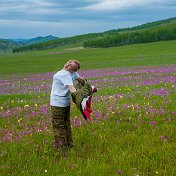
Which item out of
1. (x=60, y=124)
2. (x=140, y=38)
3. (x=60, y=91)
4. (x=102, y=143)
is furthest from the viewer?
(x=140, y=38)

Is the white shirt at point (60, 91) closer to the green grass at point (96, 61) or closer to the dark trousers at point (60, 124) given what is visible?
the dark trousers at point (60, 124)

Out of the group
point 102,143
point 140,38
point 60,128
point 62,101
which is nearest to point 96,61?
point 102,143

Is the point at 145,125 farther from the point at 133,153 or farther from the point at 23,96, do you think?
the point at 23,96

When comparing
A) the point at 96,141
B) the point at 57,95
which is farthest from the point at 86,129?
the point at 57,95

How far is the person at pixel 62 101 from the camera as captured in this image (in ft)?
26.4

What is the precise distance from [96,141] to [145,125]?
1.92 meters

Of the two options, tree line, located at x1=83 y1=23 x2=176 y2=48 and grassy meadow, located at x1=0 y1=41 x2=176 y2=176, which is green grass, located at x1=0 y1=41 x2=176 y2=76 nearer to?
grassy meadow, located at x1=0 y1=41 x2=176 y2=176

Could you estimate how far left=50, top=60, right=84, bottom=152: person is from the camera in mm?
8060

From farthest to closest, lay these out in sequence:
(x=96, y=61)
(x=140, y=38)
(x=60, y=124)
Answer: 1. (x=140, y=38)
2. (x=96, y=61)
3. (x=60, y=124)

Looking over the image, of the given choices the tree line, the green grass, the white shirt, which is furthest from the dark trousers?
the tree line

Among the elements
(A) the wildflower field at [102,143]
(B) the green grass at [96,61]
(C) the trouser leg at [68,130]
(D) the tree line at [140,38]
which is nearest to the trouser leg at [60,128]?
(C) the trouser leg at [68,130]

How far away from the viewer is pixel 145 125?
33.5 ft

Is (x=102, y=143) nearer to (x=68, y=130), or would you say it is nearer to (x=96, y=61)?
(x=68, y=130)

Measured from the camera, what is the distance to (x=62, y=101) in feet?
27.1
